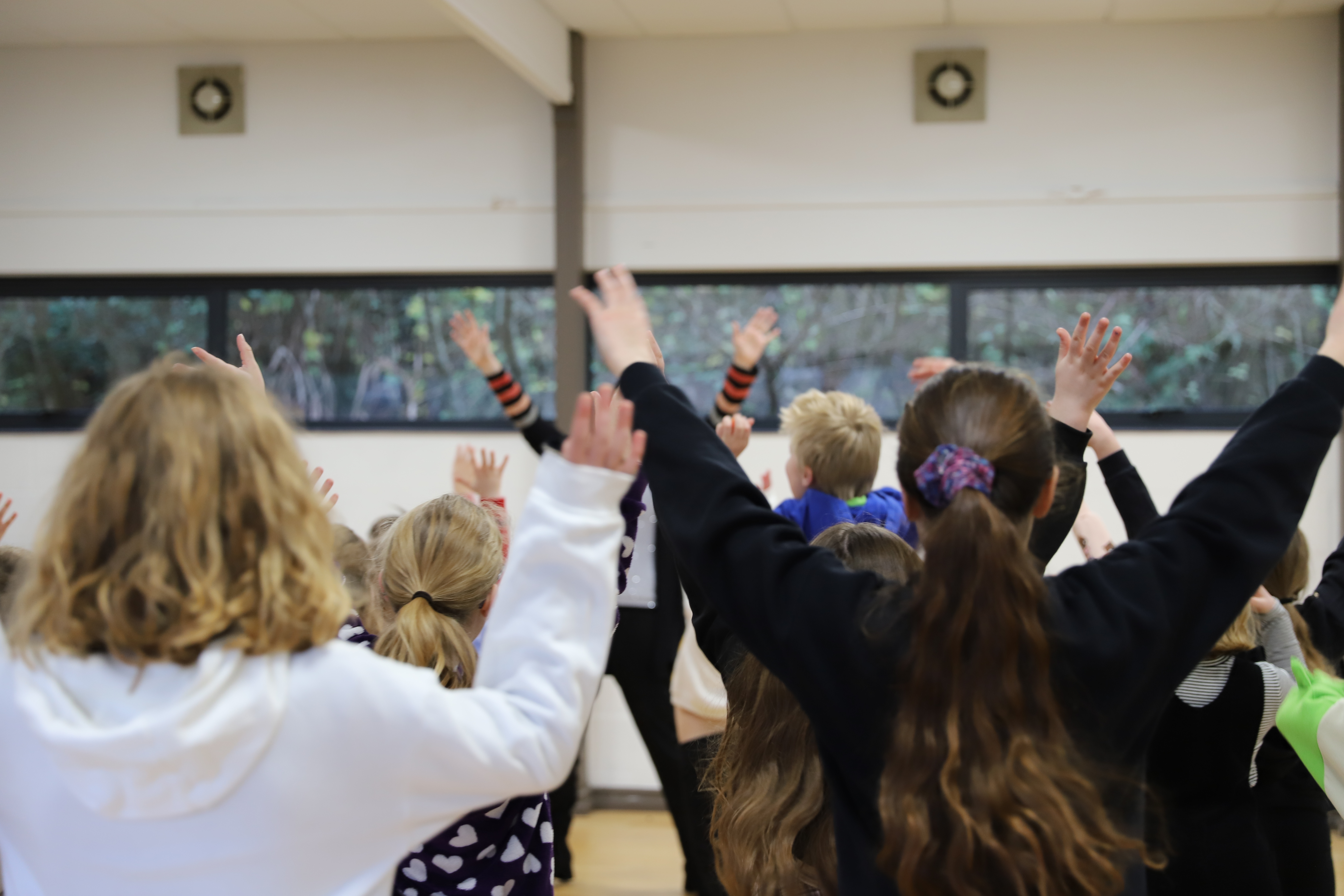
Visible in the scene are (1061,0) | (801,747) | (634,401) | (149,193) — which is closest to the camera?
(634,401)

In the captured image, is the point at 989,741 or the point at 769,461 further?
the point at 769,461

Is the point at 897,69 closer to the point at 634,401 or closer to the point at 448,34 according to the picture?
the point at 448,34

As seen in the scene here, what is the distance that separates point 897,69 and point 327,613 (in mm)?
3993

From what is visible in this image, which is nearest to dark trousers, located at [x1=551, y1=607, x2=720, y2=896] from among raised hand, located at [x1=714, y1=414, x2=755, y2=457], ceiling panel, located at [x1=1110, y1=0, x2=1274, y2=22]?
raised hand, located at [x1=714, y1=414, x2=755, y2=457]

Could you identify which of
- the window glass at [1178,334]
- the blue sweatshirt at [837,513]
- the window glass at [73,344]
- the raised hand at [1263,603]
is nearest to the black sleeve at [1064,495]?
the raised hand at [1263,603]

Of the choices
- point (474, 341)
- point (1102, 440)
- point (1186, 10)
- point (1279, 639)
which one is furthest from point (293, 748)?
point (1186, 10)

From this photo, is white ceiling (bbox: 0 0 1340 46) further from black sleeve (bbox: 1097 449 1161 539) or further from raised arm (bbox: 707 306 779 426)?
black sleeve (bbox: 1097 449 1161 539)

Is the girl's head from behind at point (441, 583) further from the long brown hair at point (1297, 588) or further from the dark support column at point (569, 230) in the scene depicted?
the dark support column at point (569, 230)

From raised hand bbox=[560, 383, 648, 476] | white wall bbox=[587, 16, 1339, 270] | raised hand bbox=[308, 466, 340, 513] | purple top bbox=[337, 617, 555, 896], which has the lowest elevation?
purple top bbox=[337, 617, 555, 896]

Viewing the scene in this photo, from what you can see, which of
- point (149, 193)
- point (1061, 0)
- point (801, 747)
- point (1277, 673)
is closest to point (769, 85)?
point (1061, 0)

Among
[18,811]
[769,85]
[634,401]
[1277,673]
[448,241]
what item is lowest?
[1277,673]

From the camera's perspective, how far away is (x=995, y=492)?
1015 millimetres

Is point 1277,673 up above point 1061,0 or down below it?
below

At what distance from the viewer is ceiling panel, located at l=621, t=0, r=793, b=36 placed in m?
4.08
